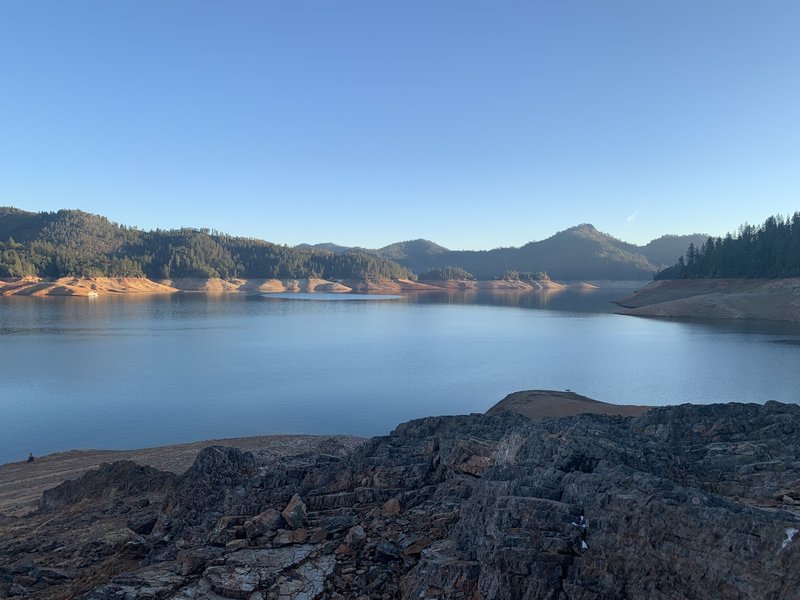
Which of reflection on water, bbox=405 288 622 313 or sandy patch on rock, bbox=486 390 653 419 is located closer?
sandy patch on rock, bbox=486 390 653 419

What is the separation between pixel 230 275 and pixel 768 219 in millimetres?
161916

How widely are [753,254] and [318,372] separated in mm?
90247

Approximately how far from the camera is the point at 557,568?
23.0 ft

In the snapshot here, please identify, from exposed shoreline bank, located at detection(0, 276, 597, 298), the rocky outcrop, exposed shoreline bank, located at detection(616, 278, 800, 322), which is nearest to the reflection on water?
exposed shoreline bank, located at detection(616, 278, 800, 322)

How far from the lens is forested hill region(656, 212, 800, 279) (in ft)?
295

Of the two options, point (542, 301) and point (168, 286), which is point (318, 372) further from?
point (168, 286)

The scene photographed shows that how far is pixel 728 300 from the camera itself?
87.2 meters

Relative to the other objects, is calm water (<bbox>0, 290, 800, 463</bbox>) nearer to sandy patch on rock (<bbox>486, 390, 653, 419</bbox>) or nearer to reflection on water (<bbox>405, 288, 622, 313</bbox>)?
sandy patch on rock (<bbox>486, 390, 653, 419</bbox>)

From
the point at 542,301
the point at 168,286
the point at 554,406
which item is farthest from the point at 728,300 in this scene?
the point at 168,286

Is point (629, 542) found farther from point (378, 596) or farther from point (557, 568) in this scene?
point (378, 596)

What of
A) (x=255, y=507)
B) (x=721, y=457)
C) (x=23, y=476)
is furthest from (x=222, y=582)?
(x=23, y=476)

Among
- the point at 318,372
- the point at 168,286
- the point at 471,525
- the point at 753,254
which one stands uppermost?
the point at 753,254

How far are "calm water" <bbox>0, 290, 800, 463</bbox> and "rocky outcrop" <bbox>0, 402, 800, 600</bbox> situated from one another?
15494mm

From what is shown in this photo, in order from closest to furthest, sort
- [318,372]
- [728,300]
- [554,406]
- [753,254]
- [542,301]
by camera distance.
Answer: [554,406], [318,372], [728,300], [753,254], [542,301]
